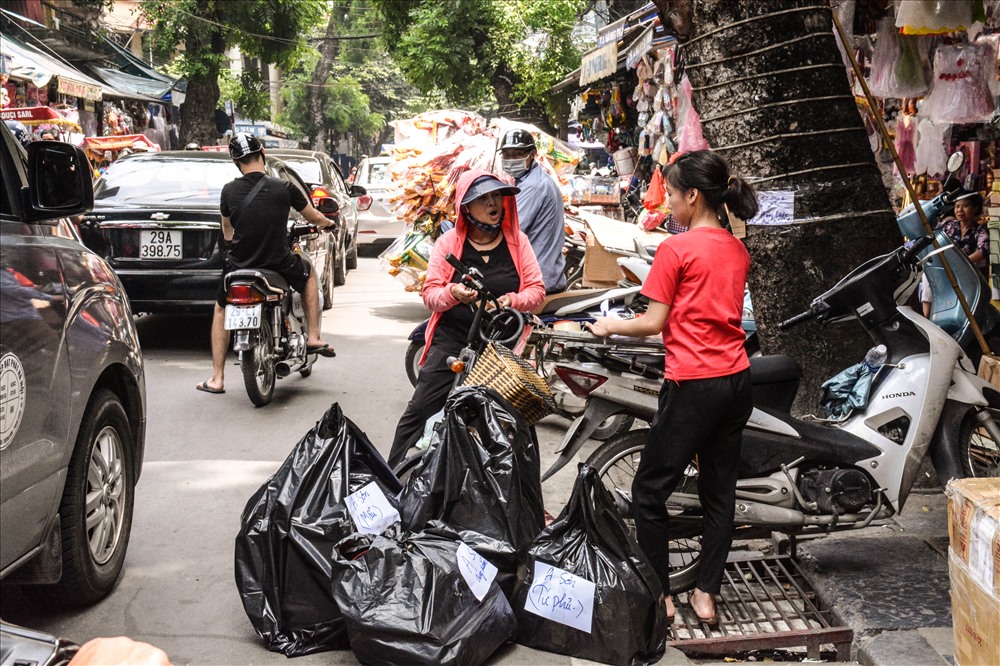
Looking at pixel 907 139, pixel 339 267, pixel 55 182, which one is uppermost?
pixel 907 139

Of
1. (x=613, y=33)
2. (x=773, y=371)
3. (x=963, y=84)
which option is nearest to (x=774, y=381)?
(x=773, y=371)

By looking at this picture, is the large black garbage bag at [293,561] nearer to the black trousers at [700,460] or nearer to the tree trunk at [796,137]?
the black trousers at [700,460]

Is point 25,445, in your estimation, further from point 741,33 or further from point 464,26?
point 464,26

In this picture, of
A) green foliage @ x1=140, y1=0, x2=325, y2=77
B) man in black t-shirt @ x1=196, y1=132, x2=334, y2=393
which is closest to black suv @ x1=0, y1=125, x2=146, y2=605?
man in black t-shirt @ x1=196, y1=132, x2=334, y2=393

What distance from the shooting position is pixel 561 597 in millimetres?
3666

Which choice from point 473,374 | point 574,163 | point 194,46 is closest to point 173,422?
point 473,374

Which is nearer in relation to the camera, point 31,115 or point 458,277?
point 458,277

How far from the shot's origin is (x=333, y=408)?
4.00 m

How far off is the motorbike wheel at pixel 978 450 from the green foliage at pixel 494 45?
2216cm

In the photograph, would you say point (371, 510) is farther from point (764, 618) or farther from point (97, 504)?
point (764, 618)

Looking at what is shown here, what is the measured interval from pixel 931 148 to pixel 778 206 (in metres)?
3.44

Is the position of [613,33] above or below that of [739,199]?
above

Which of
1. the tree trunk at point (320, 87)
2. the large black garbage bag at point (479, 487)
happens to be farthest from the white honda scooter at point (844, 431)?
the tree trunk at point (320, 87)

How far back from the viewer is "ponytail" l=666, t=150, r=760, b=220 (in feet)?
12.6
